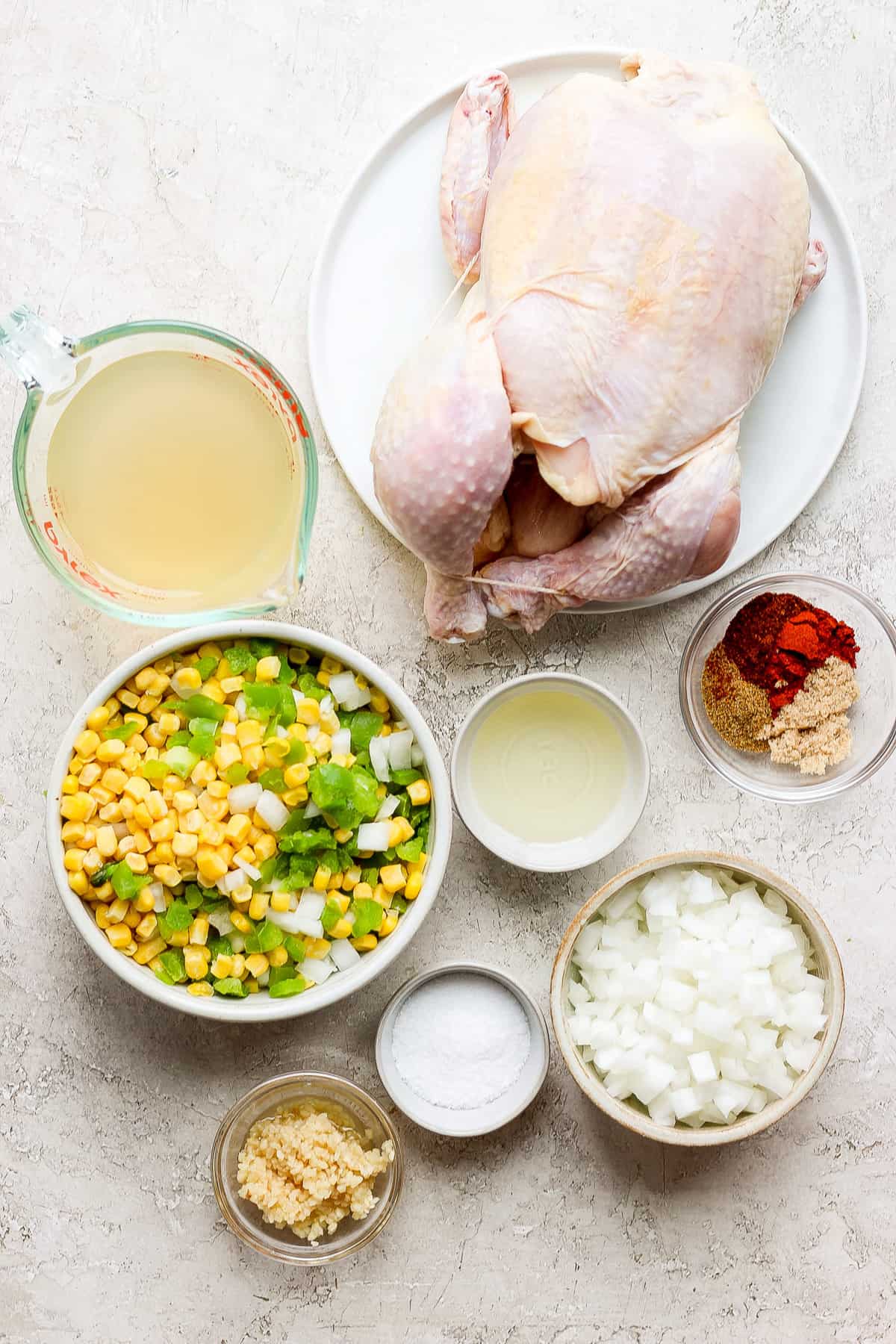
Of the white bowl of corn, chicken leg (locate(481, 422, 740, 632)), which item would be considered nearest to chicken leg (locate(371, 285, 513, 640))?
chicken leg (locate(481, 422, 740, 632))

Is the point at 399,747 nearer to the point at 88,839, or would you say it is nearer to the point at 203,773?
the point at 203,773

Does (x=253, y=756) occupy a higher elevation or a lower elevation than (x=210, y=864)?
higher

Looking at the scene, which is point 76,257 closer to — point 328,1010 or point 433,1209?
point 328,1010

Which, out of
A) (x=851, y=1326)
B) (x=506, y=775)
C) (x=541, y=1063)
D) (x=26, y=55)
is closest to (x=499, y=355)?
(x=506, y=775)

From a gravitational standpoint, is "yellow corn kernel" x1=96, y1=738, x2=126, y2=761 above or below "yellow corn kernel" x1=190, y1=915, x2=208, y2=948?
above

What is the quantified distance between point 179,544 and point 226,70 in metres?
0.83

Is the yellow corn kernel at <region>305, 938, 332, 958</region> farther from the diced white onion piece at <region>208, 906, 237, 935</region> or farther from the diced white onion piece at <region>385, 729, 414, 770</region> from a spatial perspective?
the diced white onion piece at <region>385, 729, 414, 770</region>

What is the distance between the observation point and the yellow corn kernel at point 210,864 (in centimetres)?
152

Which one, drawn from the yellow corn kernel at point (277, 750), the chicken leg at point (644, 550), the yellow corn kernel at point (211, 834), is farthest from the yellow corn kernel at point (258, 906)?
the chicken leg at point (644, 550)

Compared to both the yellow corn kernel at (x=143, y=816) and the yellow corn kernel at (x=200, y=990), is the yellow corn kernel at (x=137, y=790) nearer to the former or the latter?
the yellow corn kernel at (x=143, y=816)

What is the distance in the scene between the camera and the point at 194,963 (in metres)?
1.57

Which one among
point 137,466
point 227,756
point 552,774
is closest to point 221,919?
point 227,756

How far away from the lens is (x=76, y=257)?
5.67 ft

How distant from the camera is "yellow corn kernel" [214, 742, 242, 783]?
60.7 inches
